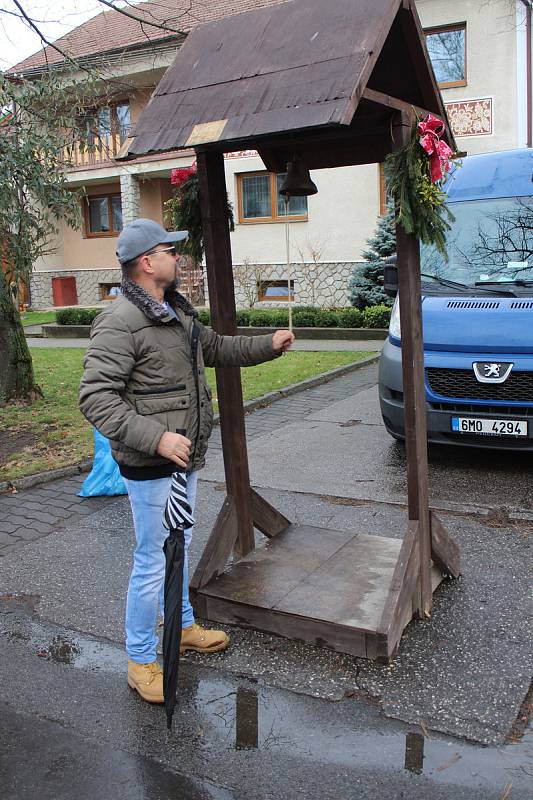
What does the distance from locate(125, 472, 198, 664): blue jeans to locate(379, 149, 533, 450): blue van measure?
2.65m

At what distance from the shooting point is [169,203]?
4.21 meters

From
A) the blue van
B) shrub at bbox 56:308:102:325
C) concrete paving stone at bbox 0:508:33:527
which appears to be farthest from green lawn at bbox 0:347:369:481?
shrub at bbox 56:308:102:325

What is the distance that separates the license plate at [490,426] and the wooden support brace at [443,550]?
74.2 inches

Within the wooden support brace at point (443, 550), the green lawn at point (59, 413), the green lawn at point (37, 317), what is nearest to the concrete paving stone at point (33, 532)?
the green lawn at point (59, 413)

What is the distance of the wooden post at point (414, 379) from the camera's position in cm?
367

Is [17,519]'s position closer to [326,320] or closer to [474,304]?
[474,304]

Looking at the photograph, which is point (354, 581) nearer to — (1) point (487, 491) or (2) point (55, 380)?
(1) point (487, 491)

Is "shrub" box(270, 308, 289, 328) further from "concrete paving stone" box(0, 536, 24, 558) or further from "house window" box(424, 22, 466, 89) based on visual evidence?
"concrete paving stone" box(0, 536, 24, 558)

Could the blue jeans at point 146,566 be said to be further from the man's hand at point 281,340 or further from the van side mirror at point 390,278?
the van side mirror at point 390,278

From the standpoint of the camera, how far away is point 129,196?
25.1 meters

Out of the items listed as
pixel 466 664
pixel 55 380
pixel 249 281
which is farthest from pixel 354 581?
pixel 249 281

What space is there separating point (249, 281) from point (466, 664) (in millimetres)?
18796

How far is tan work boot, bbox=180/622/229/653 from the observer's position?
372cm

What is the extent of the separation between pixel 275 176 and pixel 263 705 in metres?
16.7
